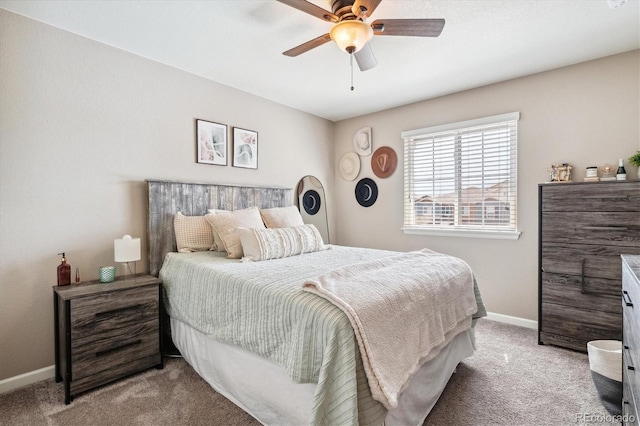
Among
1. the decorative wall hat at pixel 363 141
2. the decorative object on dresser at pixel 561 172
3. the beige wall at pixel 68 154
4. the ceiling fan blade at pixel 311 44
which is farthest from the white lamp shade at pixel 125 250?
the decorative object on dresser at pixel 561 172

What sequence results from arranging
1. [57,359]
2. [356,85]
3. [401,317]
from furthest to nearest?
[356,85] → [57,359] → [401,317]

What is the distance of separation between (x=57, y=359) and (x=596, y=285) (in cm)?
412

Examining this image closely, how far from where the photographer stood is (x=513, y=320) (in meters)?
3.22

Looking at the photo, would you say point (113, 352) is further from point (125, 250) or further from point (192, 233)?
point (192, 233)

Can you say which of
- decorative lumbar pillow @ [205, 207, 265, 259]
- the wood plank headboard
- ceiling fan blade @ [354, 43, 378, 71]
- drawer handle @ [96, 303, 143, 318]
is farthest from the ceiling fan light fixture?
drawer handle @ [96, 303, 143, 318]

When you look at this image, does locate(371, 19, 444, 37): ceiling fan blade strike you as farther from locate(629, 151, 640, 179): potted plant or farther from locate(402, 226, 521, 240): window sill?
locate(402, 226, 521, 240): window sill

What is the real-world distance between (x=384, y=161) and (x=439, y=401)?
9.61 ft

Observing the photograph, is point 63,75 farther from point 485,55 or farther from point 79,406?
point 485,55

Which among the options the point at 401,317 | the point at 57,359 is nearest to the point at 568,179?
the point at 401,317

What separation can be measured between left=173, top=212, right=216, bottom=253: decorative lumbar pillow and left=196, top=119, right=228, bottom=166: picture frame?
65cm

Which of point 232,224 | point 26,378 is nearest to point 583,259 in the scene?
point 232,224

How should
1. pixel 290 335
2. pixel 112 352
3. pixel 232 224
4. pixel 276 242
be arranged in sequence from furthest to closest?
pixel 232 224
pixel 276 242
pixel 112 352
pixel 290 335

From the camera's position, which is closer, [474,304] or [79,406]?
[79,406]

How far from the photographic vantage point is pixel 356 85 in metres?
3.35
